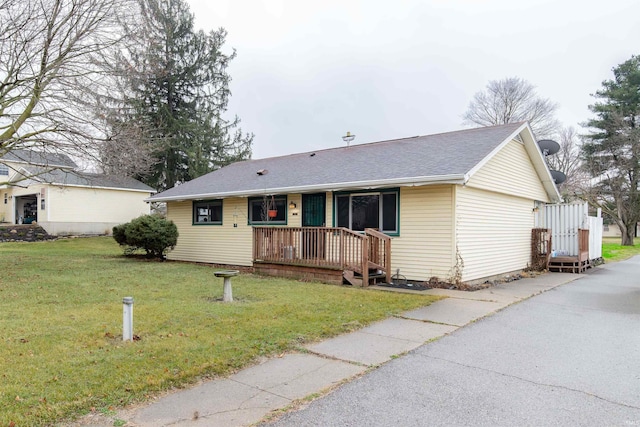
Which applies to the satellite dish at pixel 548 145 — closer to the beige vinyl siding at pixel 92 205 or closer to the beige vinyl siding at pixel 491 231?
the beige vinyl siding at pixel 491 231

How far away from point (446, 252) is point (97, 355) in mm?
7407

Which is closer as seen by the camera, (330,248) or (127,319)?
(127,319)

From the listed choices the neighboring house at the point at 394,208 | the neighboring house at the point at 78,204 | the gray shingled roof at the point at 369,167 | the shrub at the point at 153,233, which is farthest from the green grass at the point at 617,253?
the neighboring house at the point at 78,204

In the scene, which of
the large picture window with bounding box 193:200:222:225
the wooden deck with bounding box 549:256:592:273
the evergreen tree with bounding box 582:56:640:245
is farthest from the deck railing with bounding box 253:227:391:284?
the evergreen tree with bounding box 582:56:640:245

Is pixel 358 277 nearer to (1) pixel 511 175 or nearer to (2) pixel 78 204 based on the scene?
(1) pixel 511 175

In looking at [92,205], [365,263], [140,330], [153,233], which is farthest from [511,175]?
[92,205]

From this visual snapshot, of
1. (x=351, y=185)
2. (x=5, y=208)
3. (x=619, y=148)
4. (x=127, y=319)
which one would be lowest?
(x=127, y=319)

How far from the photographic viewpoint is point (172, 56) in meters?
28.0

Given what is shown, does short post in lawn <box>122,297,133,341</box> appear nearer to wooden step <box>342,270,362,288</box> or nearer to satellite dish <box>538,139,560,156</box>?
wooden step <box>342,270,362,288</box>

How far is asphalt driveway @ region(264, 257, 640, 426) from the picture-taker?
10.2ft

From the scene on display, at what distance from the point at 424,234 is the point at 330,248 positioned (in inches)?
90.7

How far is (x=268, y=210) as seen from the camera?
41.2 ft

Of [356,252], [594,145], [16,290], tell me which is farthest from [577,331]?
[594,145]

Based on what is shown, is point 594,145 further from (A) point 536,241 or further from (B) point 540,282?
(B) point 540,282
